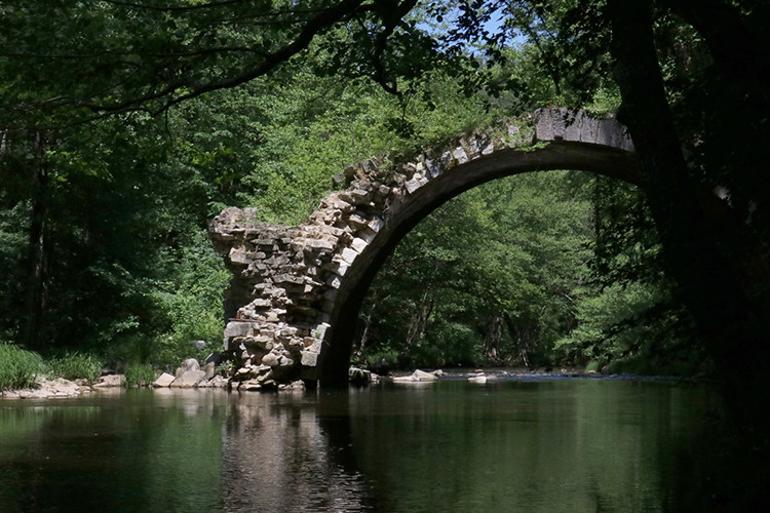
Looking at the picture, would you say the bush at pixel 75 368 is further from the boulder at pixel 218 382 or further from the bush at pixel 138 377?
the boulder at pixel 218 382

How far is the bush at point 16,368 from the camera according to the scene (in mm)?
17688

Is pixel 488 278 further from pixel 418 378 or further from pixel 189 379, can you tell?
pixel 189 379

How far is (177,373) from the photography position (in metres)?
20.7

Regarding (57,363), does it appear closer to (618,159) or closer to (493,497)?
(618,159)

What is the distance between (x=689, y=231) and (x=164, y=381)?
16.6 m

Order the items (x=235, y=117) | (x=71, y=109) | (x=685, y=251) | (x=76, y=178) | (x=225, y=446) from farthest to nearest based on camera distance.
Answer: (x=235, y=117), (x=76, y=178), (x=225, y=446), (x=71, y=109), (x=685, y=251)

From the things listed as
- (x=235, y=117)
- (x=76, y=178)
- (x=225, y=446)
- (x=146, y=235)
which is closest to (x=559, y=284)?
(x=235, y=117)

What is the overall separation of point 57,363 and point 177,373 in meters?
2.33

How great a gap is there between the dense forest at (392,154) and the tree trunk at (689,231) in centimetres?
1

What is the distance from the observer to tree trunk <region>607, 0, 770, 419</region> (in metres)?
4.94

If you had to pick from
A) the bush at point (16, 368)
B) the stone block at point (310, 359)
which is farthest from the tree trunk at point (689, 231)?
the bush at point (16, 368)

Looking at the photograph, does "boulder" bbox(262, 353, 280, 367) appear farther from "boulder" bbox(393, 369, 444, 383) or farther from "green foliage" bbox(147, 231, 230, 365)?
"boulder" bbox(393, 369, 444, 383)

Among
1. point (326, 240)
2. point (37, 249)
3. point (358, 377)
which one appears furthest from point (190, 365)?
point (326, 240)

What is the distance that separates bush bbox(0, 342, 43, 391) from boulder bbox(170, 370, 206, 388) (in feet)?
8.48
